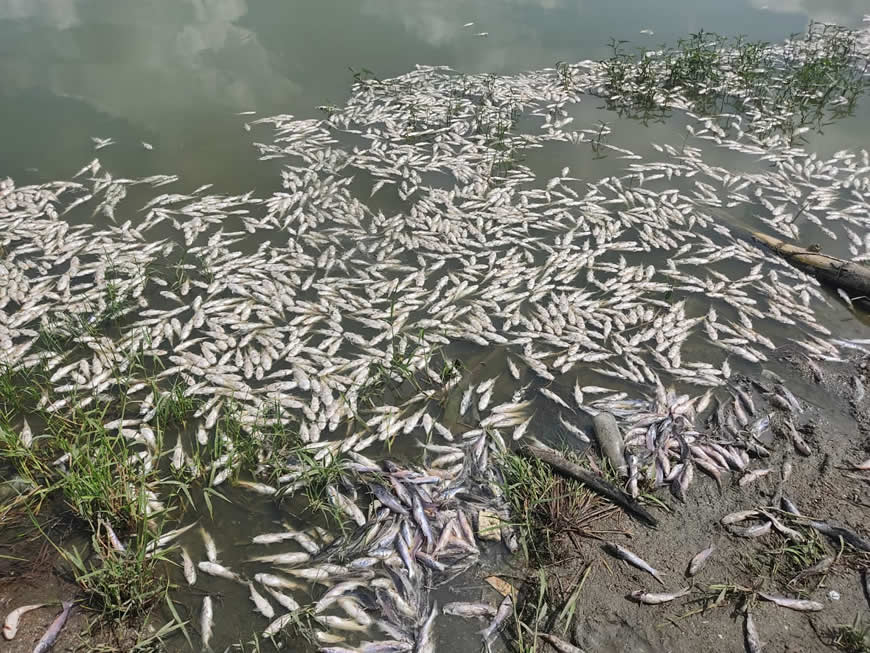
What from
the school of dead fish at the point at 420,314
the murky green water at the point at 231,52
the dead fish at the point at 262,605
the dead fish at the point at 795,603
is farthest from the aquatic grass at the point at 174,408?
the dead fish at the point at 795,603

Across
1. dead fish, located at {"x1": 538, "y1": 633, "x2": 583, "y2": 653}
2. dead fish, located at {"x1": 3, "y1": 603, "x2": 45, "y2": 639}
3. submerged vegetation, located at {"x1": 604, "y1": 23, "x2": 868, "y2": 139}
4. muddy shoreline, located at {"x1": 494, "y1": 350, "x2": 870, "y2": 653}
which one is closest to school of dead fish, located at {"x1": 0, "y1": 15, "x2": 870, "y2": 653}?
muddy shoreline, located at {"x1": 494, "y1": 350, "x2": 870, "y2": 653}

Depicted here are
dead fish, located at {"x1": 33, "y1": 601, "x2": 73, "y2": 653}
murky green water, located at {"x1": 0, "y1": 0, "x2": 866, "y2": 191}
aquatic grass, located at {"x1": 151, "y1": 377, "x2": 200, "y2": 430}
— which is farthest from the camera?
murky green water, located at {"x1": 0, "y1": 0, "x2": 866, "y2": 191}

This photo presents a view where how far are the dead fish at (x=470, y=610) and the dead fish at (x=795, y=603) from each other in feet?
5.56

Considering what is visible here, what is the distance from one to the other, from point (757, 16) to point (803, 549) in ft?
47.5

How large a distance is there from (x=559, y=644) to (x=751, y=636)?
3.70 ft

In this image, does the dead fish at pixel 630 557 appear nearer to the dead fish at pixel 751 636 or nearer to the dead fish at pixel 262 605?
the dead fish at pixel 751 636

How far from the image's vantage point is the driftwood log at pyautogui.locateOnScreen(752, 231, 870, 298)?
599cm

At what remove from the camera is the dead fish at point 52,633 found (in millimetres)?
3227

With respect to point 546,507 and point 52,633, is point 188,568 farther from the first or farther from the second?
point 546,507

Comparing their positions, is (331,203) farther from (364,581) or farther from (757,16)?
(757,16)

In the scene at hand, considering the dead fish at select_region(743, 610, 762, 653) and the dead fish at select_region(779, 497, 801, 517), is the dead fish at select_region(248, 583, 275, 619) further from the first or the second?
the dead fish at select_region(779, 497, 801, 517)

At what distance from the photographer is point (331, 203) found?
24.1 feet

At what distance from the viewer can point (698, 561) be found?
370 cm

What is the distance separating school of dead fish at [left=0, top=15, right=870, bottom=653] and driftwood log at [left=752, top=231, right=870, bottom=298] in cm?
19
